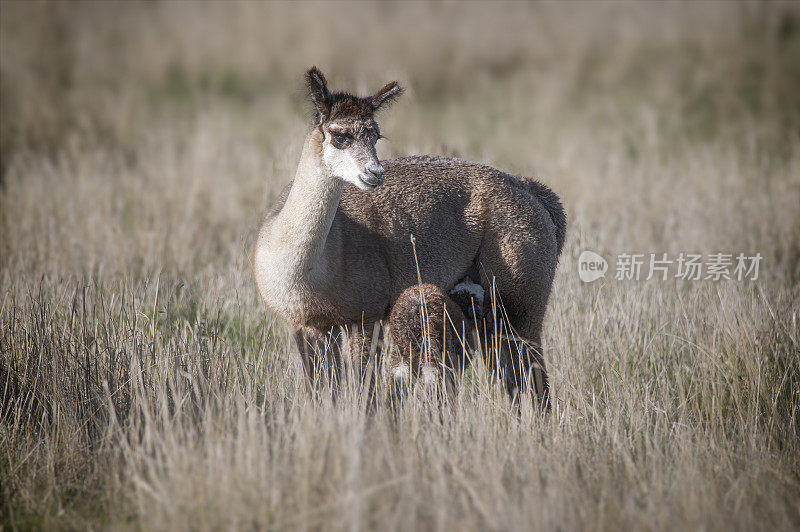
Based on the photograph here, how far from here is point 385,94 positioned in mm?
5594

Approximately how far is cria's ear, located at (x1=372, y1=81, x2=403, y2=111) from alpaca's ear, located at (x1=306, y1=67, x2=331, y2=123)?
12.8 inches

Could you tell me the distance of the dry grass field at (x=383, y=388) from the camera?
4195mm

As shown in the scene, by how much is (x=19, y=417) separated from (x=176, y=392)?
0.94 meters

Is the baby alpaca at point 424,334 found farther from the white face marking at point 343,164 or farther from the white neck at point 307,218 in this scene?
the white face marking at point 343,164

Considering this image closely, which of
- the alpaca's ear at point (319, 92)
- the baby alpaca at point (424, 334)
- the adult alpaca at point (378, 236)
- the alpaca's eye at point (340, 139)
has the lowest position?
the baby alpaca at point (424, 334)

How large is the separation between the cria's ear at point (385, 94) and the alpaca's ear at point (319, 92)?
0.33m

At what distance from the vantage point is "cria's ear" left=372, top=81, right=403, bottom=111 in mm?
5566

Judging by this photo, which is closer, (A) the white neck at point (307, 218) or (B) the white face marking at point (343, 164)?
(B) the white face marking at point (343, 164)

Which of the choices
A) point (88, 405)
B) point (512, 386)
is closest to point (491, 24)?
point (512, 386)

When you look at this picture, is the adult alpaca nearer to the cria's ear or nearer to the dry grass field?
the cria's ear

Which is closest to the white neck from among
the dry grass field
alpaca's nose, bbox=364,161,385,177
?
alpaca's nose, bbox=364,161,385,177

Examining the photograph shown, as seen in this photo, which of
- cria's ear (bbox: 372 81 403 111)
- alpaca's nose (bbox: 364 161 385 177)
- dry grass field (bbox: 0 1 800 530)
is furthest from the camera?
cria's ear (bbox: 372 81 403 111)

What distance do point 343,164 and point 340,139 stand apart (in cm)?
17

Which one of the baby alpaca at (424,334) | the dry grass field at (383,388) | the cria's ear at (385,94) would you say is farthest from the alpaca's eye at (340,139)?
the baby alpaca at (424,334)
